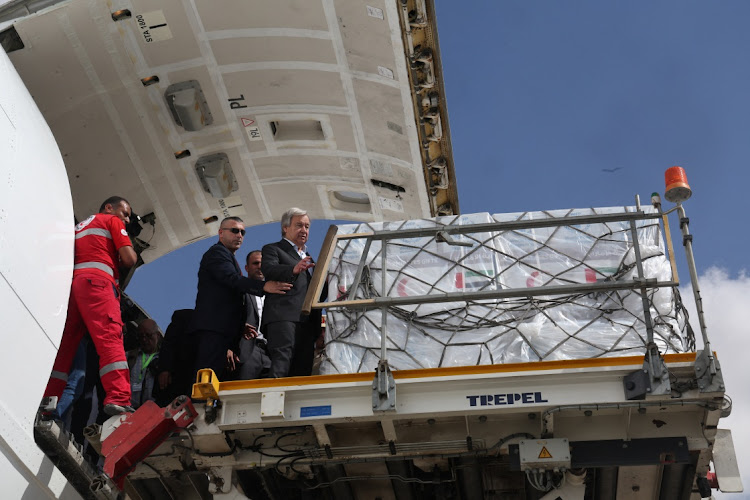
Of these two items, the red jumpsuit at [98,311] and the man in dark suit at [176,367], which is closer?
the red jumpsuit at [98,311]

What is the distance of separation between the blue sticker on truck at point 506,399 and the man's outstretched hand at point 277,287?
1795 millimetres

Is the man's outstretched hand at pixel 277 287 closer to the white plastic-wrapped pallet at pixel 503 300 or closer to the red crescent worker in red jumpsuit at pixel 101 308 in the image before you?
the white plastic-wrapped pallet at pixel 503 300

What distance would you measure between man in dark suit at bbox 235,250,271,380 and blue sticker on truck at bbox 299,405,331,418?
3.41 ft

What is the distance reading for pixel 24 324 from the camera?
241 inches

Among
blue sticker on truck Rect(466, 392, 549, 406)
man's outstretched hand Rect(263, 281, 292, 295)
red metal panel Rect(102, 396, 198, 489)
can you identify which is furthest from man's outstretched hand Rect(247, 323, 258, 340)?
blue sticker on truck Rect(466, 392, 549, 406)

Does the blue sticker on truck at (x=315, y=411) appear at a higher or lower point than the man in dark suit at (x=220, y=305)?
lower

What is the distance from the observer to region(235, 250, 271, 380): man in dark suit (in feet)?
24.3

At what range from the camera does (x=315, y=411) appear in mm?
6367

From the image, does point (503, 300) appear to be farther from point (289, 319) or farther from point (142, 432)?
point (142, 432)

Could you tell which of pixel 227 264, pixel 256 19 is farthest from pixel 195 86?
pixel 227 264

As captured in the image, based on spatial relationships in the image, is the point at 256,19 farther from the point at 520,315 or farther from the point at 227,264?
the point at 520,315

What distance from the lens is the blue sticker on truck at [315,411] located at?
20.8 feet

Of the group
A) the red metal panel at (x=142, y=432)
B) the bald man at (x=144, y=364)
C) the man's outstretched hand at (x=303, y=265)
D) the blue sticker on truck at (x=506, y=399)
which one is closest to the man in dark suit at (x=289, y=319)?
the man's outstretched hand at (x=303, y=265)

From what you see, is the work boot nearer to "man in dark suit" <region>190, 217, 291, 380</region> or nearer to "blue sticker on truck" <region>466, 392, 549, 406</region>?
"man in dark suit" <region>190, 217, 291, 380</region>
